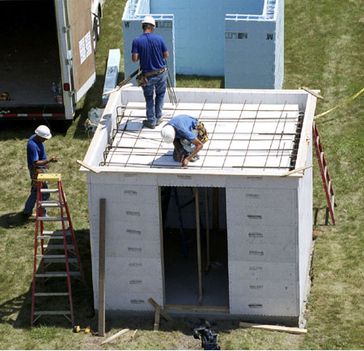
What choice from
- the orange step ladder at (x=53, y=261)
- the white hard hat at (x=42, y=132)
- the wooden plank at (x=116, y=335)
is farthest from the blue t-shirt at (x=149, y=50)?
the wooden plank at (x=116, y=335)

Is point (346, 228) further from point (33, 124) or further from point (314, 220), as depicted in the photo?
point (33, 124)

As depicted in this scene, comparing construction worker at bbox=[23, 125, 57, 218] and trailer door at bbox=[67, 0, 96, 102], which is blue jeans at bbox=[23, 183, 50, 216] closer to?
construction worker at bbox=[23, 125, 57, 218]

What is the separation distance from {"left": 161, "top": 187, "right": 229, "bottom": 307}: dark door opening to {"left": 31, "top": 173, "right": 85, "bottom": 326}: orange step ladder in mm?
1530

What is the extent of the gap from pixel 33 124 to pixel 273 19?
5.29m

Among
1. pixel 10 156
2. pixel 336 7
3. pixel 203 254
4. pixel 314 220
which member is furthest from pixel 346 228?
pixel 336 7

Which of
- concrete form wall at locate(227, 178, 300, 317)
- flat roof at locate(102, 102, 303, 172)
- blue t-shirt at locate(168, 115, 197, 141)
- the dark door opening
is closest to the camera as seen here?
concrete form wall at locate(227, 178, 300, 317)

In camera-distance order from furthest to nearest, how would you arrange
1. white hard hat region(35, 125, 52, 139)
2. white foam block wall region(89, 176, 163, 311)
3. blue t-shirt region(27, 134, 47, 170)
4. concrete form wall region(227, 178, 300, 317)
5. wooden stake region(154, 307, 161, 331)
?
blue t-shirt region(27, 134, 47, 170), white hard hat region(35, 125, 52, 139), wooden stake region(154, 307, 161, 331), white foam block wall region(89, 176, 163, 311), concrete form wall region(227, 178, 300, 317)

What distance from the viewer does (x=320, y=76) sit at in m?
25.4

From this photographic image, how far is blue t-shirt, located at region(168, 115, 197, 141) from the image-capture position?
17.5 meters

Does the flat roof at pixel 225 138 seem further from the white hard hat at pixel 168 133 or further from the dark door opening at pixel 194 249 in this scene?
the dark door opening at pixel 194 249

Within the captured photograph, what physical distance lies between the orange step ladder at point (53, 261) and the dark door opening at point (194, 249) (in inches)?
60.2

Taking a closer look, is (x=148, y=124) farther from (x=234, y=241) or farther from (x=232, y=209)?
(x=234, y=241)

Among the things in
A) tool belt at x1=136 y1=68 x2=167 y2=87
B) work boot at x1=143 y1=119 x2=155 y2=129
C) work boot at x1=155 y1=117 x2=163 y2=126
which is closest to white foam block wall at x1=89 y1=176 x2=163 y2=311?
work boot at x1=143 y1=119 x2=155 y2=129

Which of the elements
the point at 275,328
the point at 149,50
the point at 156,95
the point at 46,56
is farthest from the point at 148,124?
the point at 46,56
